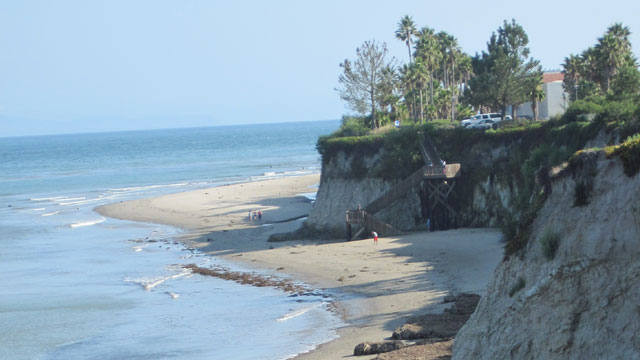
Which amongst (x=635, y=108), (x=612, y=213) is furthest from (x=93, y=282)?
(x=612, y=213)

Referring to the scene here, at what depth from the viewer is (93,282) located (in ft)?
121

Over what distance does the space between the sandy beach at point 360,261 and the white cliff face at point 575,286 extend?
25.3 ft

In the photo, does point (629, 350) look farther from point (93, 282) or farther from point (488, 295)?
point (93, 282)

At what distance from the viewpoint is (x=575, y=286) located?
1254 cm

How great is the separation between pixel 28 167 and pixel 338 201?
4414 inches

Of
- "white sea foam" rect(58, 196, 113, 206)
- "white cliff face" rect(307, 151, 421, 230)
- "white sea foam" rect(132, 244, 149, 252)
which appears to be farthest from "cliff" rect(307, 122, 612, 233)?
"white sea foam" rect(58, 196, 113, 206)

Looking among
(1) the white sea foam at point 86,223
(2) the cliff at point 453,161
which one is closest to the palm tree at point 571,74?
(2) the cliff at point 453,161

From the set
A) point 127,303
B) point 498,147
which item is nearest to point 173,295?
point 127,303

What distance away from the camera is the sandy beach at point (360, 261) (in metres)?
25.8

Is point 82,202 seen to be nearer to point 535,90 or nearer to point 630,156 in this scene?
point 535,90

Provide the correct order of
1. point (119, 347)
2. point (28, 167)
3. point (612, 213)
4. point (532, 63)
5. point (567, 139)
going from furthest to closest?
point (28, 167) < point (532, 63) < point (567, 139) < point (119, 347) < point (612, 213)

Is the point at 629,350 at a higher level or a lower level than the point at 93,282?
higher

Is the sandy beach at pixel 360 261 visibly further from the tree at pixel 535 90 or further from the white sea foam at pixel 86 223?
the tree at pixel 535 90

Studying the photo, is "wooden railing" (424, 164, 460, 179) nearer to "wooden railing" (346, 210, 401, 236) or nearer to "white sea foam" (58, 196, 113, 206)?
"wooden railing" (346, 210, 401, 236)
